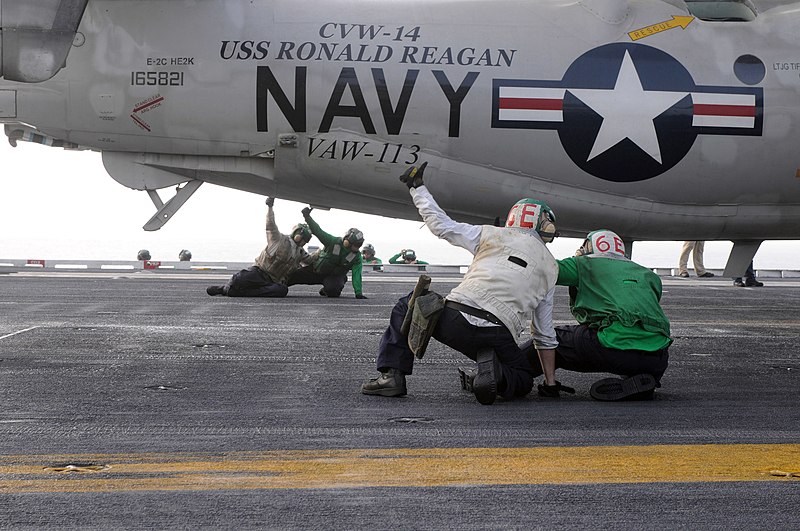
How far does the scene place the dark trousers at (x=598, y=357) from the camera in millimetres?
7148

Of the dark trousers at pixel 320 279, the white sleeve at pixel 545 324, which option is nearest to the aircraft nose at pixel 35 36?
the white sleeve at pixel 545 324

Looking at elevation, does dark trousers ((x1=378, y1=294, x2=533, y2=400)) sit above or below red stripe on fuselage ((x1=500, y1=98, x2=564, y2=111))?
below

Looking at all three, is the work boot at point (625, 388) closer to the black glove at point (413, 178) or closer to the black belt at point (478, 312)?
the black belt at point (478, 312)

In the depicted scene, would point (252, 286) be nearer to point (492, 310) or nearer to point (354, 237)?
point (354, 237)

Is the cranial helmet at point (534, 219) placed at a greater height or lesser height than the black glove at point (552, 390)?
greater

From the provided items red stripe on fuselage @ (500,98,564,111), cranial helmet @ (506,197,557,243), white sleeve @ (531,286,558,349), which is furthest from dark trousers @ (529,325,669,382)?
red stripe on fuselage @ (500,98,564,111)

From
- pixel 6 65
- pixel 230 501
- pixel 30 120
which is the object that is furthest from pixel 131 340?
pixel 230 501

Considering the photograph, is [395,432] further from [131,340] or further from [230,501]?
[131,340]

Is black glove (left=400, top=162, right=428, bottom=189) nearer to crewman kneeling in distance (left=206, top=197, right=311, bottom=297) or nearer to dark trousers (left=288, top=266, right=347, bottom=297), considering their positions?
crewman kneeling in distance (left=206, top=197, right=311, bottom=297)

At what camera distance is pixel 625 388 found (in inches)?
277

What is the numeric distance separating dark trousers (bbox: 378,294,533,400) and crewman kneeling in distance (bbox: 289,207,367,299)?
357 inches

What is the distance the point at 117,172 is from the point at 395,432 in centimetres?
483

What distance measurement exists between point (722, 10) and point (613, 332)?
4.03m

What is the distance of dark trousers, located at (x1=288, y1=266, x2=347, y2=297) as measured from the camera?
Answer: 55.2 feet
